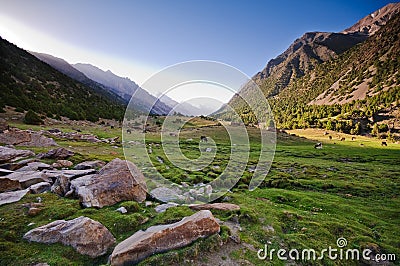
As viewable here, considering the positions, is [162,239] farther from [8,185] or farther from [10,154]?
[10,154]

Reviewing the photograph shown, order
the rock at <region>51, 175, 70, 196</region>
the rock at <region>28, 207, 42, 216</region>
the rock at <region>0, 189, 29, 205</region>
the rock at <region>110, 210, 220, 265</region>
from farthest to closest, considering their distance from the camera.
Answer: the rock at <region>51, 175, 70, 196</region> → the rock at <region>0, 189, 29, 205</region> → the rock at <region>28, 207, 42, 216</region> → the rock at <region>110, 210, 220, 265</region>

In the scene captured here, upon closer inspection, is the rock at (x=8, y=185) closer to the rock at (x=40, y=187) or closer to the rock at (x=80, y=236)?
the rock at (x=40, y=187)

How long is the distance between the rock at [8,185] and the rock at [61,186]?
165 centimetres

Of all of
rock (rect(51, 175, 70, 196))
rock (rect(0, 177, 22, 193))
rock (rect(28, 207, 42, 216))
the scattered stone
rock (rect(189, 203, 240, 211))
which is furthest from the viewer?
rock (rect(51, 175, 70, 196))

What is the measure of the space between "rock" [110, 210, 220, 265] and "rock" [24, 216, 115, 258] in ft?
2.38

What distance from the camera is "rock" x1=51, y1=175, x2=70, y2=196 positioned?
39.7ft

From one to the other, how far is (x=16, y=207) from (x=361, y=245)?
16094mm

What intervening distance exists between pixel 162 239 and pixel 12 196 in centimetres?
836

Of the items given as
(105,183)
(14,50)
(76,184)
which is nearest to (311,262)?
(105,183)

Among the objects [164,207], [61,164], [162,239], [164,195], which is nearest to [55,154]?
[61,164]

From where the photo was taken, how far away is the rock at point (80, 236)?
789 centimetres

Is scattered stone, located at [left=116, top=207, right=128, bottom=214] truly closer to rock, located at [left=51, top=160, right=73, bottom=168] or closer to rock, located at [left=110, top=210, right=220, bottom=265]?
rock, located at [left=110, top=210, right=220, bottom=265]

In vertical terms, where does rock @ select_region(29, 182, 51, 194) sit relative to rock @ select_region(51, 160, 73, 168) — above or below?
above

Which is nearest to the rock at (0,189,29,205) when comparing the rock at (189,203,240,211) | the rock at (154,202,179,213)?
the rock at (154,202,179,213)
